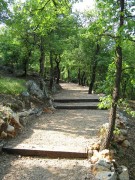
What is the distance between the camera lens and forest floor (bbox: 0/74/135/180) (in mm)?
5516

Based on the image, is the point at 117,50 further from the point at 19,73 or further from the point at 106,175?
the point at 19,73

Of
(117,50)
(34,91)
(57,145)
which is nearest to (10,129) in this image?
(57,145)

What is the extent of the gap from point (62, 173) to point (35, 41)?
33.7 ft

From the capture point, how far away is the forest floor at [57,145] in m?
5.52

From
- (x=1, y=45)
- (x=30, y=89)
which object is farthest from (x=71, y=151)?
(x=1, y=45)

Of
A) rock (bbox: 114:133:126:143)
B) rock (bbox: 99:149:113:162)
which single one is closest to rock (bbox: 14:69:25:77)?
rock (bbox: 114:133:126:143)

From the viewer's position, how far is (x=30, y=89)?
547 inches

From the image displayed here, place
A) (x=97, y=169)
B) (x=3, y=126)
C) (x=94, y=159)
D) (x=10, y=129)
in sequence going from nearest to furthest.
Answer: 1. (x=97, y=169)
2. (x=94, y=159)
3. (x=3, y=126)
4. (x=10, y=129)

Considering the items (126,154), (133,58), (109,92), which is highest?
(133,58)

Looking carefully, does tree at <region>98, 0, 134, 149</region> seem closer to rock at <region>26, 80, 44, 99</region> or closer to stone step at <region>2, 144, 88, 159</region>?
stone step at <region>2, 144, 88, 159</region>

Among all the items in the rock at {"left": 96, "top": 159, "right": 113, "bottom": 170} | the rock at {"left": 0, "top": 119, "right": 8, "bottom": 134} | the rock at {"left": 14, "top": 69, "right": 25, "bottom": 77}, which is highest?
the rock at {"left": 14, "top": 69, "right": 25, "bottom": 77}

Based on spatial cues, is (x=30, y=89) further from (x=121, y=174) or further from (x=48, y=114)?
(x=121, y=174)

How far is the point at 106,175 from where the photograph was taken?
16.8 feet

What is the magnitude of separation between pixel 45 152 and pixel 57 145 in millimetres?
709
